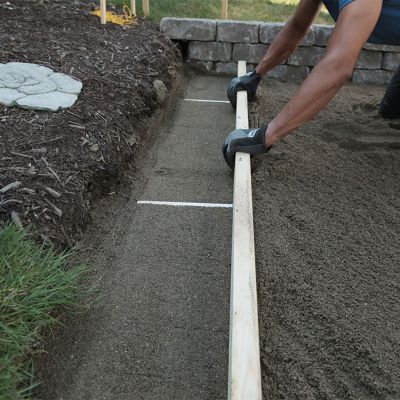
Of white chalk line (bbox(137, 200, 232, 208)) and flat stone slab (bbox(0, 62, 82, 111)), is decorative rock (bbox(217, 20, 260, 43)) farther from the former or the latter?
white chalk line (bbox(137, 200, 232, 208))

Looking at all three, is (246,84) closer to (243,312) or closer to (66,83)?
(66,83)

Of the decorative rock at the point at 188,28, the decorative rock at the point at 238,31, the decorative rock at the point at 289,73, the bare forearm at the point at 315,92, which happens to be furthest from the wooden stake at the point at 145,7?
the bare forearm at the point at 315,92

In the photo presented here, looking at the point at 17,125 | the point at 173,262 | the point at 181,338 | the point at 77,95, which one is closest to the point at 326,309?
the point at 181,338

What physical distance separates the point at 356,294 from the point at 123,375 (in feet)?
2.98

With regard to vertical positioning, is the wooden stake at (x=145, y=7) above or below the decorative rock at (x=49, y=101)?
above

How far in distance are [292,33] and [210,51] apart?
61.3 inches

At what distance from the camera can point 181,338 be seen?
5.40ft

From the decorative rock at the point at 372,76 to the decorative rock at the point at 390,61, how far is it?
2.0 inches

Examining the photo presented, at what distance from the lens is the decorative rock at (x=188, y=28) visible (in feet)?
15.2

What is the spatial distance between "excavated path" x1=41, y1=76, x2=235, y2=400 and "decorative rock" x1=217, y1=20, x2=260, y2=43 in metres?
2.30

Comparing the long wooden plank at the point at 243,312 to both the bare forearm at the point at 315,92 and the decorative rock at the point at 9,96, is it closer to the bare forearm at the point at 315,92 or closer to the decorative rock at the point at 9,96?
the bare forearm at the point at 315,92

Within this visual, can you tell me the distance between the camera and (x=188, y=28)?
4.64 metres

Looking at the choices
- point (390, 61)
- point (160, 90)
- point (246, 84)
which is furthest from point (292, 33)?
point (390, 61)

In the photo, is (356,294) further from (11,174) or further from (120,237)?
(11,174)
